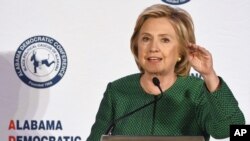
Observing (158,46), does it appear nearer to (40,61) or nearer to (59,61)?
(59,61)

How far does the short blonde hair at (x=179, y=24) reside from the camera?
245cm

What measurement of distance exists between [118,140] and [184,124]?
32.7 inches

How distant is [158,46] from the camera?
2.43m

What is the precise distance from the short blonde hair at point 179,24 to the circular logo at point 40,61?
0.43m

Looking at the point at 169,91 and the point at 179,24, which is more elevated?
the point at 179,24

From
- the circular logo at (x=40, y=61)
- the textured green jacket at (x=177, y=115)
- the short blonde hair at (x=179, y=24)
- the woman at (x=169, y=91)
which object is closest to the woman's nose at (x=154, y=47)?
the woman at (x=169, y=91)

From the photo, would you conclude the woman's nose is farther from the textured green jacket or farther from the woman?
the textured green jacket

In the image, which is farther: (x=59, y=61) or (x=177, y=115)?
(x=59, y=61)

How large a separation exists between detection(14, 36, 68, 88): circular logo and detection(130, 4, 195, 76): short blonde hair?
0.43m

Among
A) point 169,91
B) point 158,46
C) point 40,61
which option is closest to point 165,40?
point 158,46

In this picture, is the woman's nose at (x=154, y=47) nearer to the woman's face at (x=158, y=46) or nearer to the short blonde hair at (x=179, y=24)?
the woman's face at (x=158, y=46)

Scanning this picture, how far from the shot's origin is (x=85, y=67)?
2535 mm

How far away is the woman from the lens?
7.89 ft

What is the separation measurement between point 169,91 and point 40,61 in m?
0.73
